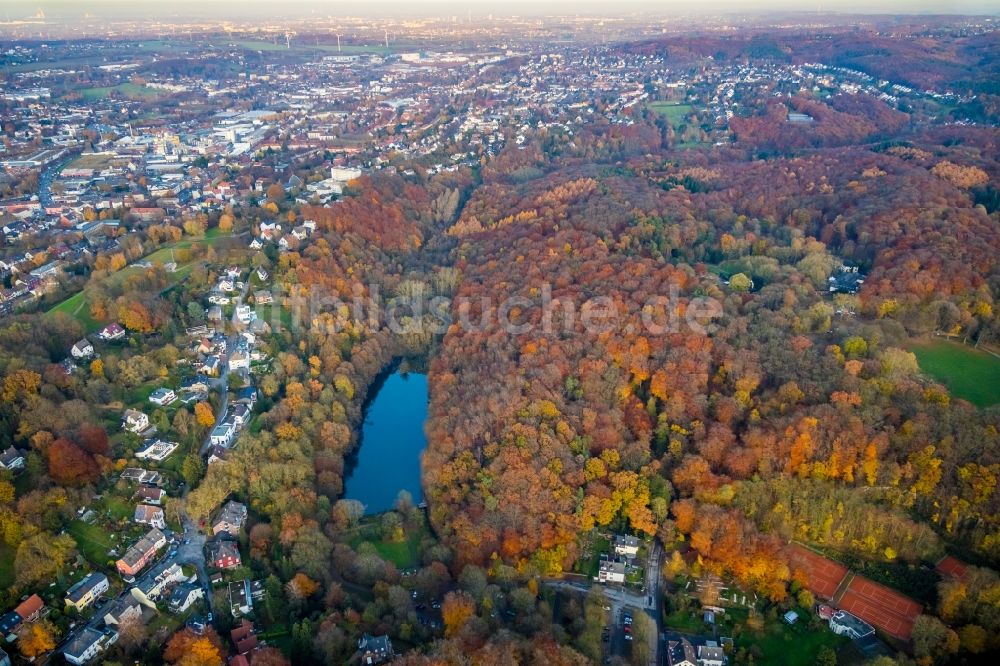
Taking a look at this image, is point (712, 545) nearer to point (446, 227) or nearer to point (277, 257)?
point (277, 257)

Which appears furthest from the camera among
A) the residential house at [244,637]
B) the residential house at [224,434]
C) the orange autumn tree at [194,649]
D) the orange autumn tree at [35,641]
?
the residential house at [224,434]

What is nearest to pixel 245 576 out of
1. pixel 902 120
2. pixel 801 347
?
pixel 801 347

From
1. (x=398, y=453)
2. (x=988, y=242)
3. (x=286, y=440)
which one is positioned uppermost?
(x=988, y=242)

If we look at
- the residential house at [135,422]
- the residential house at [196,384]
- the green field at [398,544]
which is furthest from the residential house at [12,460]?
the green field at [398,544]

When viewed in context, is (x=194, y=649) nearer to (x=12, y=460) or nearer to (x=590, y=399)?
(x=12, y=460)

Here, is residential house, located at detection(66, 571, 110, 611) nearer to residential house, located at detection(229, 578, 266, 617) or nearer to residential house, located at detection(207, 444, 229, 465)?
residential house, located at detection(229, 578, 266, 617)

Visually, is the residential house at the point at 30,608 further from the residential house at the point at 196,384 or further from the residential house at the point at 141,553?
the residential house at the point at 196,384

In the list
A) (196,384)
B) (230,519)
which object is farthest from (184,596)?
(196,384)
